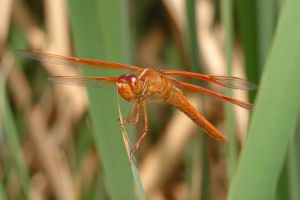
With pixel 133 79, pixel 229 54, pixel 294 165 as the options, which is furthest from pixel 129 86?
pixel 294 165

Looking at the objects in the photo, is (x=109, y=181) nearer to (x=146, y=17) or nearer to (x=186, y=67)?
(x=186, y=67)

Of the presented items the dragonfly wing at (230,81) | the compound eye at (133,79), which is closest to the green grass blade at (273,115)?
the dragonfly wing at (230,81)

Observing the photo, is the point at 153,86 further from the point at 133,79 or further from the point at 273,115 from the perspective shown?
the point at 273,115

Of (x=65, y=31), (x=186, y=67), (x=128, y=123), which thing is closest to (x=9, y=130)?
(x=128, y=123)

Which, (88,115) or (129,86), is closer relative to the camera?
(129,86)

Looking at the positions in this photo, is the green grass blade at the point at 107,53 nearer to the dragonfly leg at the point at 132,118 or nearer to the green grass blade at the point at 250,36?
the dragonfly leg at the point at 132,118

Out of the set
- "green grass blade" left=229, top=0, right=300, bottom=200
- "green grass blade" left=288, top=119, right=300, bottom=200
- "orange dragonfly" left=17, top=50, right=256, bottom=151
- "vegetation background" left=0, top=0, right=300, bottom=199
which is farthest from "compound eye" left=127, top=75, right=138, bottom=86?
"green grass blade" left=229, top=0, right=300, bottom=200

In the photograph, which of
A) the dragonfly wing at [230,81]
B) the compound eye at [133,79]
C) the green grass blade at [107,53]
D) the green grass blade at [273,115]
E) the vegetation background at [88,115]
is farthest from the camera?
the vegetation background at [88,115]
